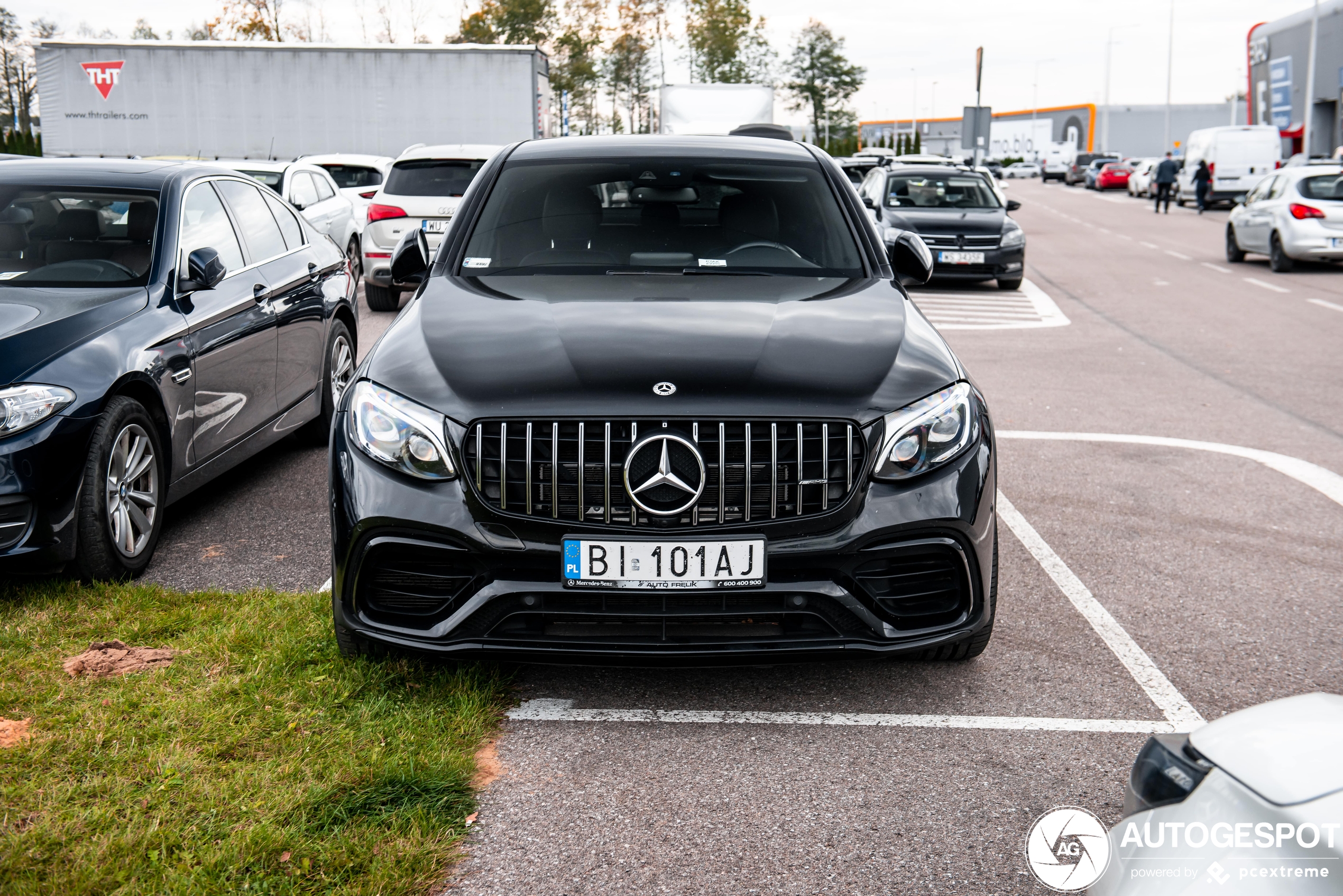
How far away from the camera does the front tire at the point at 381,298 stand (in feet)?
45.4

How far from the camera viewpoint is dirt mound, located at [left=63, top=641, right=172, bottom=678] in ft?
12.5

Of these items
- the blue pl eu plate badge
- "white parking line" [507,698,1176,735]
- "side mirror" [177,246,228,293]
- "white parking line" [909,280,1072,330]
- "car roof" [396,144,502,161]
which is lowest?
"white parking line" [507,698,1176,735]

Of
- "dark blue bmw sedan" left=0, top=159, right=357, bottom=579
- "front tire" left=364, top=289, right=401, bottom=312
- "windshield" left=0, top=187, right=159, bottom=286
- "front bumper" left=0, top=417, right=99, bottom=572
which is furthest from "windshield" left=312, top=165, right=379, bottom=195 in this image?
"front bumper" left=0, top=417, right=99, bottom=572

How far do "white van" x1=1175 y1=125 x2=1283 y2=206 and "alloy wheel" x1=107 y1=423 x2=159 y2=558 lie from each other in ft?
126

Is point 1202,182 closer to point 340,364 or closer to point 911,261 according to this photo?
point 340,364

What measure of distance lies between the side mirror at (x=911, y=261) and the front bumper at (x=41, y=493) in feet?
10.5

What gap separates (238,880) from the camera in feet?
8.70

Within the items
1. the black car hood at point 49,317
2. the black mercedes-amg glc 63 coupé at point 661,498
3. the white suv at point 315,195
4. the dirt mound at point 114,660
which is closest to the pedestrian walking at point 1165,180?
the white suv at point 315,195

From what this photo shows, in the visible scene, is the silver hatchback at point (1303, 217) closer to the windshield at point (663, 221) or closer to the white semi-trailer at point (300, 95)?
the white semi-trailer at point (300, 95)

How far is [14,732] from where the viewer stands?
338cm

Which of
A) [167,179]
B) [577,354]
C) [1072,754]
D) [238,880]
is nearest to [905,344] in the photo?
[577,354]

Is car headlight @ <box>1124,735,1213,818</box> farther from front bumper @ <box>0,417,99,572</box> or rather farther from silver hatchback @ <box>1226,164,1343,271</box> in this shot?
silver hatchback @ <box>1226,164,1343,271</box>

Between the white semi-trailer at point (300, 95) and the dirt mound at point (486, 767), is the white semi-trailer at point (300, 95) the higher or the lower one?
the higher one

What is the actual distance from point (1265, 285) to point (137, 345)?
16.8m
